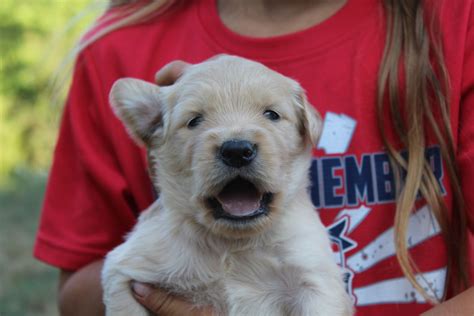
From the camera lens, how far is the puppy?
228 centimetres

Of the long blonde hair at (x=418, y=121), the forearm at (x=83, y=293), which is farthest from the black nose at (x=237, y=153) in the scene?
the forearm at (x=83, y=293)

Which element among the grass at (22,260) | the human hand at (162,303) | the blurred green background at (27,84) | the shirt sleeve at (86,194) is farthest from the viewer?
the blurred green background at (27,84)

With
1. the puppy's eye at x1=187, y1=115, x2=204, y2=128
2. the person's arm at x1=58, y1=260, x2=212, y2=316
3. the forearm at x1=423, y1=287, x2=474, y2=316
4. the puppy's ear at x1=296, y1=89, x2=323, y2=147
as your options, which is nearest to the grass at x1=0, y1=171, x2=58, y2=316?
the person's arm at x1=58, y1=260, x2=212, y2=316

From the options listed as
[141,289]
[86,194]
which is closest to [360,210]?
[141,289]

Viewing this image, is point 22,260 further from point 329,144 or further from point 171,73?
point 329,144

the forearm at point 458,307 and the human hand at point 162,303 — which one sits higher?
the forearm at point 458,307

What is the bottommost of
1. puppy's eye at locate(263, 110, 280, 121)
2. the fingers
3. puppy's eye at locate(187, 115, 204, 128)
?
puppy's eye at locate(187, 115, 204, 128)

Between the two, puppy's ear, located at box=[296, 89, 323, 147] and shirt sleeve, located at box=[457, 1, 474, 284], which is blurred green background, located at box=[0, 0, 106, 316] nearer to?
puppy's ear, located at box=[296, 89, 323, 147]

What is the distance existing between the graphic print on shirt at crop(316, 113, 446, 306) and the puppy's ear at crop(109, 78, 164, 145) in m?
0.59

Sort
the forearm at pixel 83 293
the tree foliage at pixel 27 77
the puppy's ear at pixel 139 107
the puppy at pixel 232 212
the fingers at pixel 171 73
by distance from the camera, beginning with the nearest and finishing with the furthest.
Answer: the puppy at pixel 232 212
the puppy's ear at pixel 139 107
the fingers at pixel 171 73
the forearm at pixel 83 293
the tree foliage at pixel 27 77

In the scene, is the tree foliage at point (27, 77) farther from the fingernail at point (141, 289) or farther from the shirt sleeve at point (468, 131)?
the shirt sleeve at point (468, 131)

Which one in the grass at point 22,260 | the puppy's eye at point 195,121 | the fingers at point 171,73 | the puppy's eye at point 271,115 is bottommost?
the grass at point 22,260

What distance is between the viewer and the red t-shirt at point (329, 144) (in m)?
2.69

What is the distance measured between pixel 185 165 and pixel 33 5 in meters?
8.98
